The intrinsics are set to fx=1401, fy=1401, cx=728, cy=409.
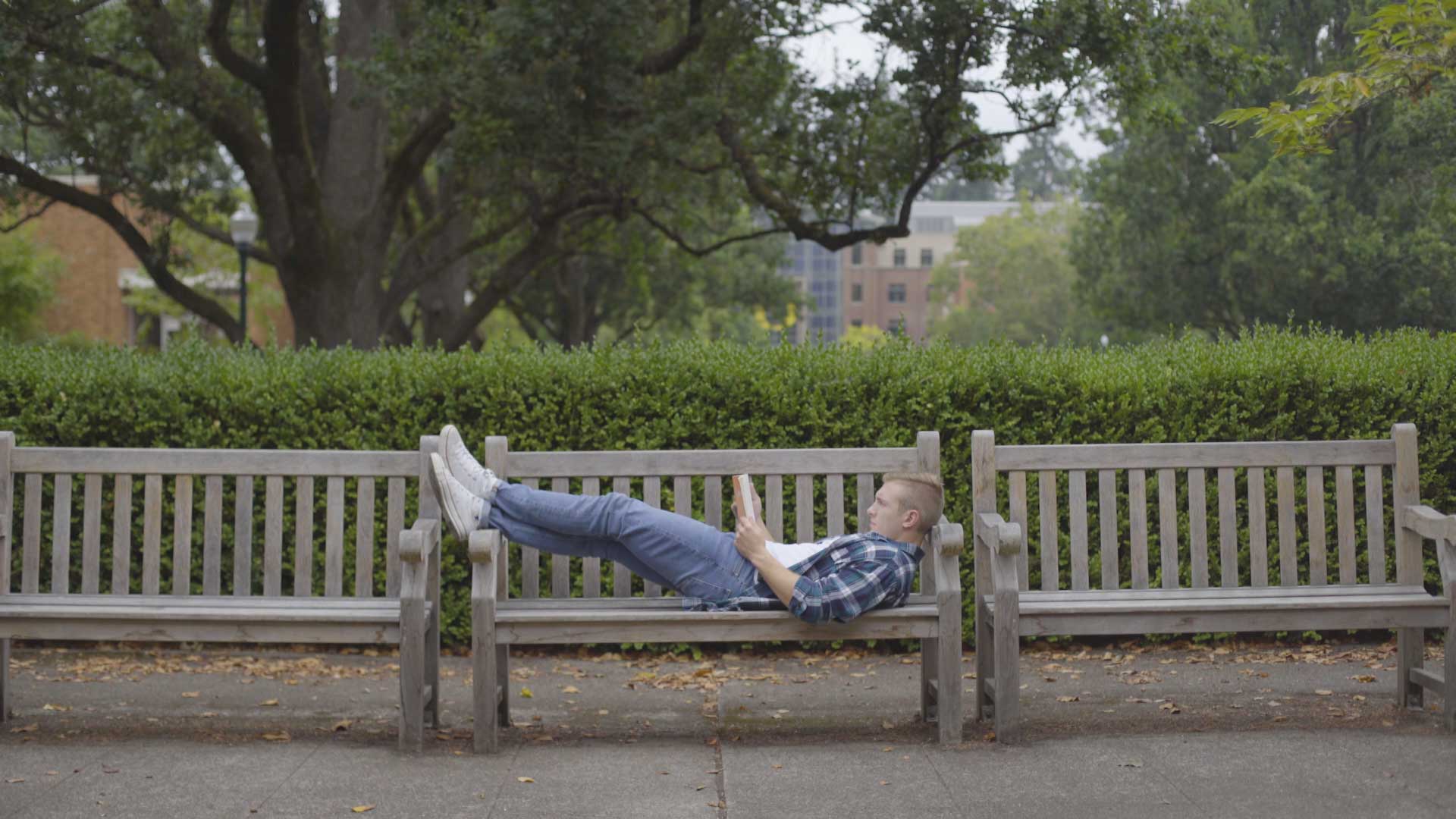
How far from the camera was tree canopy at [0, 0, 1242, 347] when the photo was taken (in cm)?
1407

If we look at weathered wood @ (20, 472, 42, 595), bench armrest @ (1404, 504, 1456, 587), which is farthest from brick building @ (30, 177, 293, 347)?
bench armrest @ (1404, 504, 1456, 587)

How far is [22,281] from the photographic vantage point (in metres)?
33.3

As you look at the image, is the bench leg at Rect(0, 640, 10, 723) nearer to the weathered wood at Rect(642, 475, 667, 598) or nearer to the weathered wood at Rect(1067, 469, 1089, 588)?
the weathered wood at Rect(642, 475, 667, 598)

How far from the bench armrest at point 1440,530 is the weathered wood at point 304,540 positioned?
4.37m

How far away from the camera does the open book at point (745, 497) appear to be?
5.20 m

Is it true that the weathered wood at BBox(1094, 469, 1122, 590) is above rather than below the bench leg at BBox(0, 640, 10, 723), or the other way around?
above

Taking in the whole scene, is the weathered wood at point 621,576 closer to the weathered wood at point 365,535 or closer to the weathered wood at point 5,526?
the weathered wood at point 365,535

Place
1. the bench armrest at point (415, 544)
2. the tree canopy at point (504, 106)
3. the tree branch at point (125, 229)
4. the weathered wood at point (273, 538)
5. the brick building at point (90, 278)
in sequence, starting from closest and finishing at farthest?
1. the bench armrest at point (415, 544)
2. the weathered wood at point (273, 538)
3. the tree canopy at point (504, 106)
4. the tree branch at point (125, 229)
5. the brick building at point (90, 278)

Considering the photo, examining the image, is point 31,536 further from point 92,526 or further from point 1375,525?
point 1375,525

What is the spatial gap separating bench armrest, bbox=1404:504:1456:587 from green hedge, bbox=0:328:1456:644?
145 centimetres

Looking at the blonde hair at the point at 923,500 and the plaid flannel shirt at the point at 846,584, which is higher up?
the blonde hair at the point at 923,500

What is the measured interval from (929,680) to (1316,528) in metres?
1.74

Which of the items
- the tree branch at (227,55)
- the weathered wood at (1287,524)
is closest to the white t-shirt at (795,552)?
the weathered wood at (1287,524)

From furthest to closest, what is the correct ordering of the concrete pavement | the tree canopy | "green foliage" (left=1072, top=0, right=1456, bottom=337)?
the tree canopy < "green foliage" (left=1072, top=0, right=1456, bottom=337) < the concrete pavement
